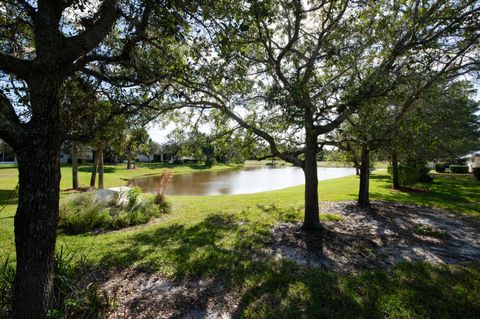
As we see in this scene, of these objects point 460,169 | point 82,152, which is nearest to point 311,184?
point 82,152

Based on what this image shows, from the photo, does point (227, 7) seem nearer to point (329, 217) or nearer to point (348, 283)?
point (348, 283)

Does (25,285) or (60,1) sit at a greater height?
(60,1)

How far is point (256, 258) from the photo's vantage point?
18.0 ft

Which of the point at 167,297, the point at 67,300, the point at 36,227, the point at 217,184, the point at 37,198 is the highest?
the point at 37,198

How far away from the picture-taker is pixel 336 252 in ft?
19.0

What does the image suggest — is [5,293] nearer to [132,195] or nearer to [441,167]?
[132,195]

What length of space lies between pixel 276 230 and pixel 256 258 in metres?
2.15

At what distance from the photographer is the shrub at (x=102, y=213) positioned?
26.3ft

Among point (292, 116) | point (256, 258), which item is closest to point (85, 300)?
point (256, 258)

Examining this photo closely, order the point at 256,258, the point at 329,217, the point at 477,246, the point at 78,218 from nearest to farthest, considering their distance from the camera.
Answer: the point at 256,258 → the point at 477,246 → the point at 78,218 → the point at 329,217

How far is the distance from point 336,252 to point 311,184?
2047mm

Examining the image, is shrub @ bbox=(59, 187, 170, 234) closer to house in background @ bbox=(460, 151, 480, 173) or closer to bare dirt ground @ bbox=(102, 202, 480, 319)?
bare dirt ground @ bbox=(102, 202, 480, 319)

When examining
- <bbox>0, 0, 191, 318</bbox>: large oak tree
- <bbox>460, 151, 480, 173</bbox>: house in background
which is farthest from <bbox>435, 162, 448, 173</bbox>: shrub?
<bbox>0, 0, 191, 318</bbox>: large oak tree

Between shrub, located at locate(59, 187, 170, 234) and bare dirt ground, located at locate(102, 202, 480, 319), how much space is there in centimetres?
392
